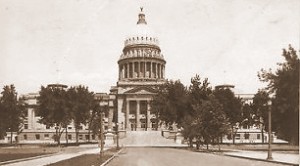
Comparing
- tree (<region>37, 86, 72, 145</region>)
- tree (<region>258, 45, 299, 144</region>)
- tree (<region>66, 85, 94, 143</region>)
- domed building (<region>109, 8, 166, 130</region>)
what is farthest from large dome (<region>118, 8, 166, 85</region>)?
tree (<region>258, 45, 299, 144</region>)

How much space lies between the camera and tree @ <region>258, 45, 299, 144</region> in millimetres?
19109

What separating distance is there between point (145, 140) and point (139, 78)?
3547 centimetres

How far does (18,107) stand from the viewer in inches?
3196

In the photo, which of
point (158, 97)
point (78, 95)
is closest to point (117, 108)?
point (78, 95)

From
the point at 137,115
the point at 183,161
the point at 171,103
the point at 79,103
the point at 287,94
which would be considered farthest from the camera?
the point at 137,115

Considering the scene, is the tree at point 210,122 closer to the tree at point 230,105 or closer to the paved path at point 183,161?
the paved path at point 183,161

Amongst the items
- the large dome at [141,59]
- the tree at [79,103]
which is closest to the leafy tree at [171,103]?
the tree at [79,103]

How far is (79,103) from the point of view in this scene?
8350 cm

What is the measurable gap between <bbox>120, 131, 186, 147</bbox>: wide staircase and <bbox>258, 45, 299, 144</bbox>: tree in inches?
2396

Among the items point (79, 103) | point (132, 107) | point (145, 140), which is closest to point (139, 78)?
point (132, 107)

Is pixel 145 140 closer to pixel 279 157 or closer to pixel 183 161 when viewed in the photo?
pixel 279 157

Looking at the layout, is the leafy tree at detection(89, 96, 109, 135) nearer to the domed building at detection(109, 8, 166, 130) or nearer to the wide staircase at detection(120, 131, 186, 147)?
the wide staircase at detection(120, 131, 186, 147)

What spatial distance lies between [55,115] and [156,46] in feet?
179

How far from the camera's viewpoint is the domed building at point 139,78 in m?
113
